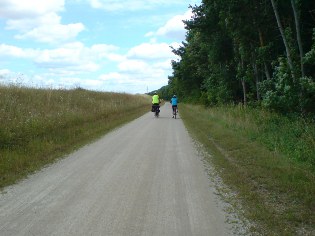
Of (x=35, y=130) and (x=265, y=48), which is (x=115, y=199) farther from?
(x=265, y=48)

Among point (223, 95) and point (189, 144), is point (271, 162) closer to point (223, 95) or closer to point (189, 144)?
point (189, 144)

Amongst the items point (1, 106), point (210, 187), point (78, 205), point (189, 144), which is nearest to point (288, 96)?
point (189, 144)

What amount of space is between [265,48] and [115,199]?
1468cm

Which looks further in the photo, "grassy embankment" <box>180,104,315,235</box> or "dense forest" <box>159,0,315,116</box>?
"dense forest" <box>159,0,315,116</box>

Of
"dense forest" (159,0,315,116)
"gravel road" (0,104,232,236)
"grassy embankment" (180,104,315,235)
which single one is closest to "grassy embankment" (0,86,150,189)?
"gravel road" (0,104,232,236)

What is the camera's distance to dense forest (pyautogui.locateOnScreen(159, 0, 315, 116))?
49.7ft

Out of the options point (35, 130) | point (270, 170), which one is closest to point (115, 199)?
point (270, 170)

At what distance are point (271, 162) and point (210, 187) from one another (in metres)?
2.79

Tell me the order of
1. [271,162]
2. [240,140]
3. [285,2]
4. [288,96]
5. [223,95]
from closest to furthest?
[271,162] < [240,140] < [288,96] < [285,2] < [223,95]

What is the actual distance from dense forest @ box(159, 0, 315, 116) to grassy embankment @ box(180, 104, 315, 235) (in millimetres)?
1267

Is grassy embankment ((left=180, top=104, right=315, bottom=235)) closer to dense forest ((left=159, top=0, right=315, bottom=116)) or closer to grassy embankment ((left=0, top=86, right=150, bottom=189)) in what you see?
dense forest ((left=159, top=0, right=315, bottom=116))

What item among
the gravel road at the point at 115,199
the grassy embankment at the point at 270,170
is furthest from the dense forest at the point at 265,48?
the gravel road at the point at 115,199

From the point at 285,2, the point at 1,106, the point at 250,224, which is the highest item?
the point at 285,2

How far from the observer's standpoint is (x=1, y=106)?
17.0 m
